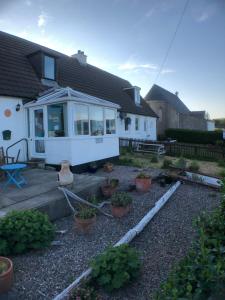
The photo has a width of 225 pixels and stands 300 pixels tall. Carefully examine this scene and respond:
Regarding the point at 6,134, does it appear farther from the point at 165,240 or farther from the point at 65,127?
the point at 165,240

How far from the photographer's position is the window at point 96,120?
10.5 metres

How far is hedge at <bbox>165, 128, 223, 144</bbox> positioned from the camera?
89.5ft

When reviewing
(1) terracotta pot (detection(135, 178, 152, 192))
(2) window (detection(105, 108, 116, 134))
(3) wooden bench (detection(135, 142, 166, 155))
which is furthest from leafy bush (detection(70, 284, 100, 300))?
(3) wooden bench (detection(135, 142, 166, 155))

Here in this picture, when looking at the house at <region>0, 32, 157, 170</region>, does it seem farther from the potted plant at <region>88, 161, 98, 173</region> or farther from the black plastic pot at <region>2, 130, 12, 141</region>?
the potted plant at <region>88, 161, 98, 173</region>

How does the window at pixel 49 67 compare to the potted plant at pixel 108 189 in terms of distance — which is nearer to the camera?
the potted plant at pixel 108 189

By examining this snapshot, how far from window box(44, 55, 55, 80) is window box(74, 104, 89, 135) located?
3543mm

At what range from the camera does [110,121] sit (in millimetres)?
11992

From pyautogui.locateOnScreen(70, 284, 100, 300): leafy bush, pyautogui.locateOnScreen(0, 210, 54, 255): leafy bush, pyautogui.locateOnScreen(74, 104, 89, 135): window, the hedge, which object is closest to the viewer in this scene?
pyautogui.locateOnScreen(70, 284, 100, 300): leafy bush

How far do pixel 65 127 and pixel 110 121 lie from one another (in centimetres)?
290

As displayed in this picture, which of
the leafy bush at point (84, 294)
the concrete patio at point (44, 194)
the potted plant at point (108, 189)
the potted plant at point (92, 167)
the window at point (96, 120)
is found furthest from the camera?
the window at point (96, 120)

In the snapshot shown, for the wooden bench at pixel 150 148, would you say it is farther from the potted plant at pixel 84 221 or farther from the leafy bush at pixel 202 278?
the leafy bush at pixel 202 278

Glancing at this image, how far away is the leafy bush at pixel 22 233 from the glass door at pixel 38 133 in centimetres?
628

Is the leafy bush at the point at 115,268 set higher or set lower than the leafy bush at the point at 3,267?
lower

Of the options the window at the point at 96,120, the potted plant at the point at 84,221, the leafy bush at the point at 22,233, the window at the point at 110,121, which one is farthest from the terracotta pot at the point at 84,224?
the window at the point at 110,121
